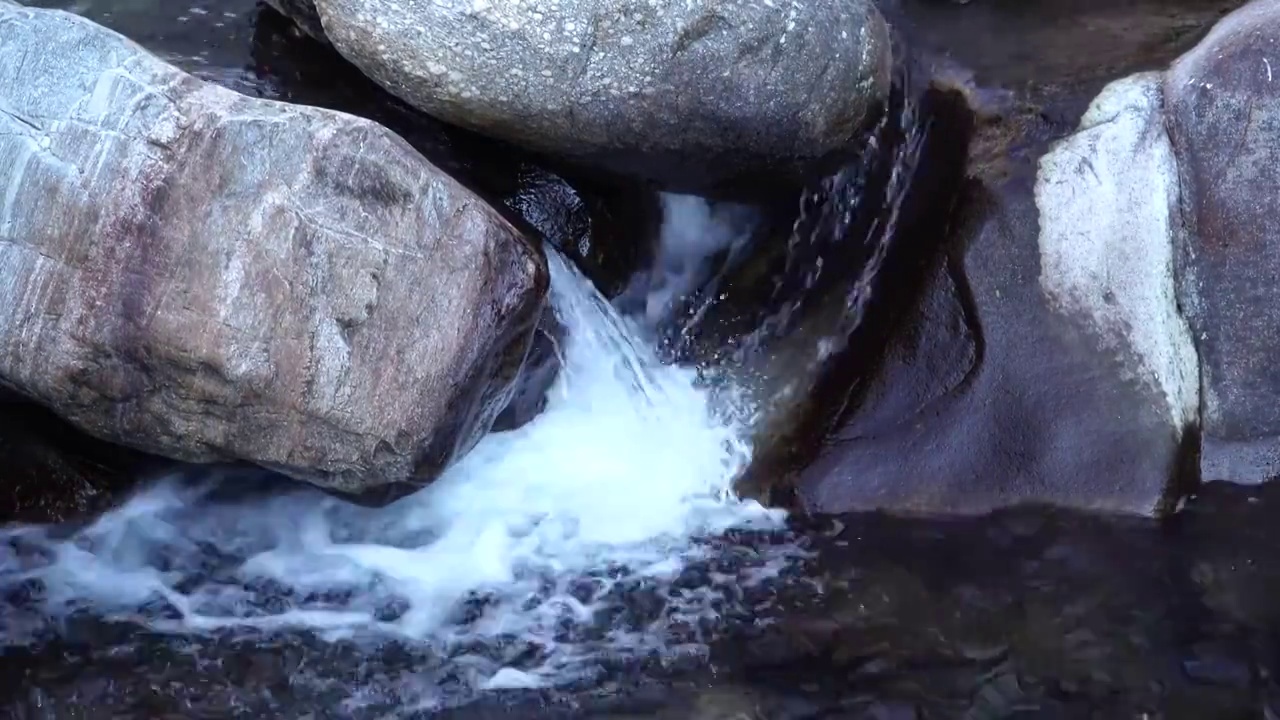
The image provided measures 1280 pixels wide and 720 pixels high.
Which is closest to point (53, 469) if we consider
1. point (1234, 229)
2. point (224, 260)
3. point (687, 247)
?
point (224, 260)

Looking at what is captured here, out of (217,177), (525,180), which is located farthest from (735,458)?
(217,177)

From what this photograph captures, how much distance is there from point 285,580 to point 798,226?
2.08 meters

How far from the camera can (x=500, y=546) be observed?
367 centimetres

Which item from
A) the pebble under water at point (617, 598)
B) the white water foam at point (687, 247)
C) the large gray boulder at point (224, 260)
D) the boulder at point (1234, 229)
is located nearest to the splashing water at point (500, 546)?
the pebble under water at point (617, 598)

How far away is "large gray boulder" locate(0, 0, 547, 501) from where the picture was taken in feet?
9.28

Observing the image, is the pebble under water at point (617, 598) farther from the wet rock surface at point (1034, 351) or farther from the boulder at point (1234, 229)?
the boulder at point (1234, 229)

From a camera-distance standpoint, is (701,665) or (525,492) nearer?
(701,665)

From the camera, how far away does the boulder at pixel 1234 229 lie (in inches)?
120

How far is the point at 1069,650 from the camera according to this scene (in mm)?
3205

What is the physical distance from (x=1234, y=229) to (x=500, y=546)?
2.47 m

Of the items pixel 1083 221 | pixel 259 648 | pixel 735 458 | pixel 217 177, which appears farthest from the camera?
pixel 735 458

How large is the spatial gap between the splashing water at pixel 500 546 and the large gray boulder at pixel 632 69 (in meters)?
0.60

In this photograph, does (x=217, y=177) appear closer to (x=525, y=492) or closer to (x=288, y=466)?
(x=288, y=466)

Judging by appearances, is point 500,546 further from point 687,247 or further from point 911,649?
point 911,649
